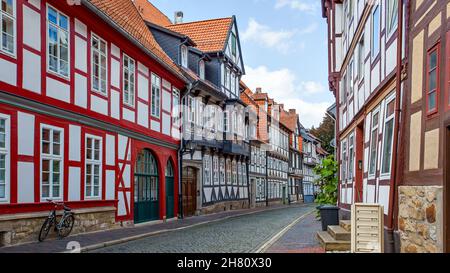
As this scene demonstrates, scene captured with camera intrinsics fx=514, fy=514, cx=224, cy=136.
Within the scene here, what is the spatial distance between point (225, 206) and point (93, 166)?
14097 millimetres

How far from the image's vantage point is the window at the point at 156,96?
56.2 ft

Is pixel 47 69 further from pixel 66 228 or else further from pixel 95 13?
pixel 66 228

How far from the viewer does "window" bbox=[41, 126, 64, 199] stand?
10.5 m

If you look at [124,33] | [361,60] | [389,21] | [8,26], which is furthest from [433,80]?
[124,33]

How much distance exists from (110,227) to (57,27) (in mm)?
5465

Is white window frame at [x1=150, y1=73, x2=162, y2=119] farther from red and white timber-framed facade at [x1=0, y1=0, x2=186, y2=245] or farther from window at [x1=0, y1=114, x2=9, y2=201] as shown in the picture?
window at [x1=0, y1=114, x2=9, y2=201]

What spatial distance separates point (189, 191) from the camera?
21391 millimetres

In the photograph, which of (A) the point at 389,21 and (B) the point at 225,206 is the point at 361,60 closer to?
(A) the point at 389,21

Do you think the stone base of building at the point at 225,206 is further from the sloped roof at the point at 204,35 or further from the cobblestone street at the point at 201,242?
the cobblestone street at the point at 201,242

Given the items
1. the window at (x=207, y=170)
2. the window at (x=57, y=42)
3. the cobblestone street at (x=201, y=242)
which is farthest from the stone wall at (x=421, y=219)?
the window at (x=207, y=170)

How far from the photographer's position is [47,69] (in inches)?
415

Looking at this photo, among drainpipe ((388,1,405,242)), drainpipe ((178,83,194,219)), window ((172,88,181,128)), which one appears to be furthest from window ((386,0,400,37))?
drainpipe ((178,83,194,219))

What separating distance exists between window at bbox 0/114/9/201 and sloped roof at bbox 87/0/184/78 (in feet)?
14.7

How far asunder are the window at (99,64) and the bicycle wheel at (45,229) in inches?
151
